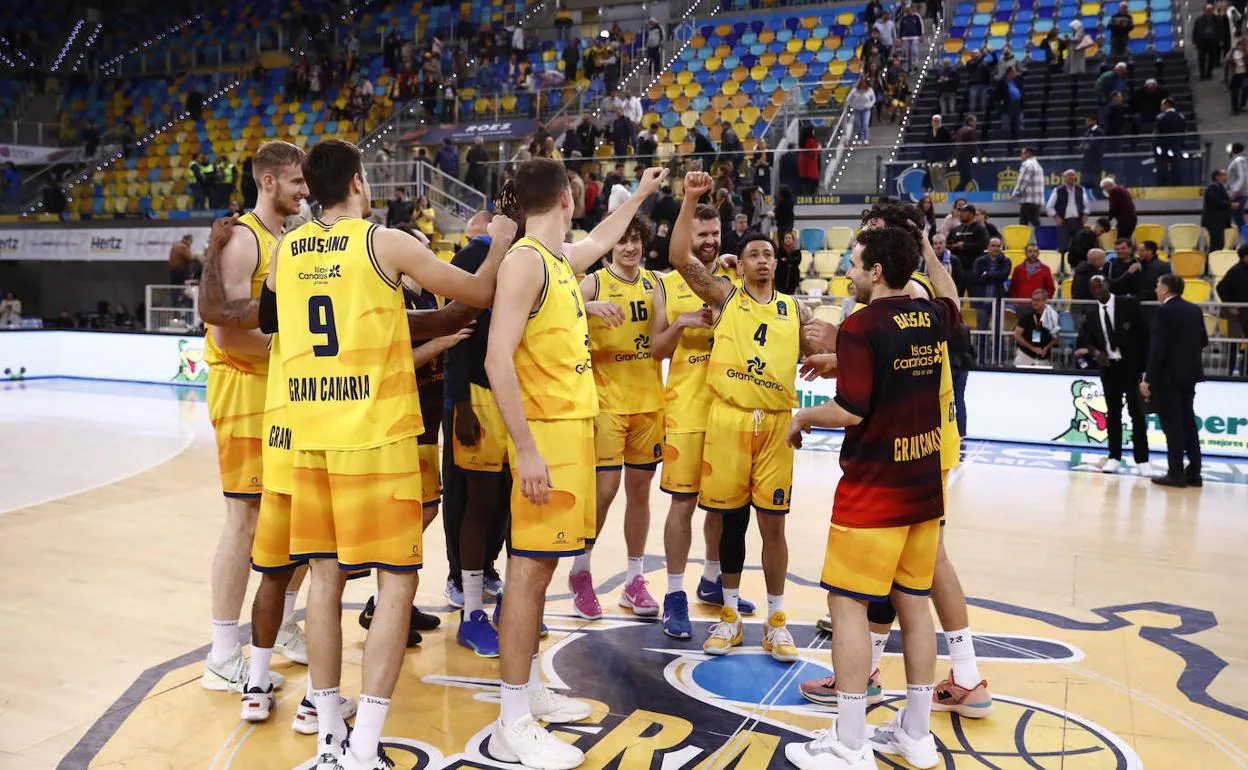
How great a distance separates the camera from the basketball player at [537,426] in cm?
367

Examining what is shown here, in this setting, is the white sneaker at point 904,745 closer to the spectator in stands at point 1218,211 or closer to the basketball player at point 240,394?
the basketball player at point 240,394

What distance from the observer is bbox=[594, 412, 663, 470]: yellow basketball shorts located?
5.48 metres

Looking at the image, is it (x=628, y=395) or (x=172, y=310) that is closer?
(x=628, y=395)

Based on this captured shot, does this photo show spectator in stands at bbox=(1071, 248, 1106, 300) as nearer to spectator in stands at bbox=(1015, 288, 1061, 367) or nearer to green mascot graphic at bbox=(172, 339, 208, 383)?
spectator in stands at bbox=(1015, 288, 1061, 367)

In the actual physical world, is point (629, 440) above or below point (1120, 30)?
below

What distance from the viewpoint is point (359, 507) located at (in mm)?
3568

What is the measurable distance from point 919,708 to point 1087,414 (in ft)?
29.6

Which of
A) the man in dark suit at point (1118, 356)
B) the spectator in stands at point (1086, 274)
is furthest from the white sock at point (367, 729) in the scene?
the spectator in stands at point (1086, 274)

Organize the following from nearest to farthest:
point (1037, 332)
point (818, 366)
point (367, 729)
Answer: point (367, 729) < point (818, 366) < point (1037, 332)

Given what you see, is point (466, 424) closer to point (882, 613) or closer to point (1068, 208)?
point (882, 613)

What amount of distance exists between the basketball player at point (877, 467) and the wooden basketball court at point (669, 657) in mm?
420

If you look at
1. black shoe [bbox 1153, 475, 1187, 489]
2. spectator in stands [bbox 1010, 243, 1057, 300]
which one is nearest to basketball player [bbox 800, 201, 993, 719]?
black shoe [bbox 1153, 475, 1187, 489]

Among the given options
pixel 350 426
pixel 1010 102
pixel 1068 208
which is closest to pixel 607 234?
pixel 350 426

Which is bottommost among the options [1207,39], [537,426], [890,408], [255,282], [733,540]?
[733,540]
